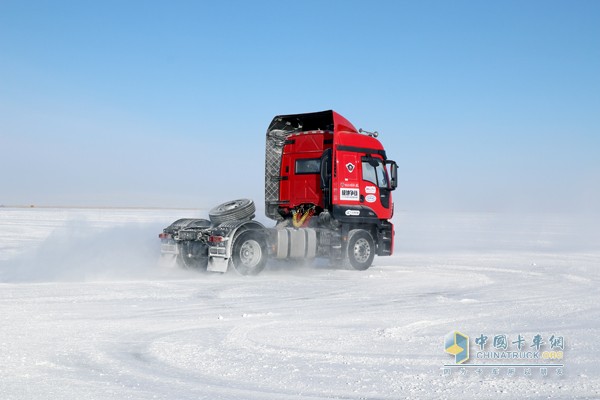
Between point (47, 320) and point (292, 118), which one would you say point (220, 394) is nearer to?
point (47, 320)

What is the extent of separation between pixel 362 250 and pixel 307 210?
169cm

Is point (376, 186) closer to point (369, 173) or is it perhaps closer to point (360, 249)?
point (369, 173)

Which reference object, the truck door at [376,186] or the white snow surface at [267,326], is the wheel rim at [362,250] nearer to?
the white snow surface at [267,326]

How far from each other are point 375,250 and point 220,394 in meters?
11.6

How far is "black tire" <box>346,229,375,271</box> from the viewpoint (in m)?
15.8

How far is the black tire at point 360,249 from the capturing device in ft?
51.7

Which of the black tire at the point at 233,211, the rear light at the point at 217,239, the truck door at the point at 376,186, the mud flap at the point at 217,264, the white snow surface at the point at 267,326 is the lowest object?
the white snow surface at the point at 267,326

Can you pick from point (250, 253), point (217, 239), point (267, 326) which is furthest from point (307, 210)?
point (267, 326)

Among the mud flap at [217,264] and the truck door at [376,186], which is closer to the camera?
the mud flap at [217,264]

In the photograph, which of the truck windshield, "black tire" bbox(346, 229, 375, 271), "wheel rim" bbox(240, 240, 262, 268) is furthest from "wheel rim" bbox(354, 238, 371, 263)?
"wheel rim" bbox(240, 240, 262, 268)

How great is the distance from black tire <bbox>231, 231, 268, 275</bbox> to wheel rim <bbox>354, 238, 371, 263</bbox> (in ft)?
8.59

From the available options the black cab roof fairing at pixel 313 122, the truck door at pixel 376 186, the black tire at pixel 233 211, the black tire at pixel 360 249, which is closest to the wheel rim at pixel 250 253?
the black tire at pixel 233 211

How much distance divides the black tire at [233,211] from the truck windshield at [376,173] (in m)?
2.94

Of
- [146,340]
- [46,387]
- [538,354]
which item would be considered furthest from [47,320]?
[538,354]
